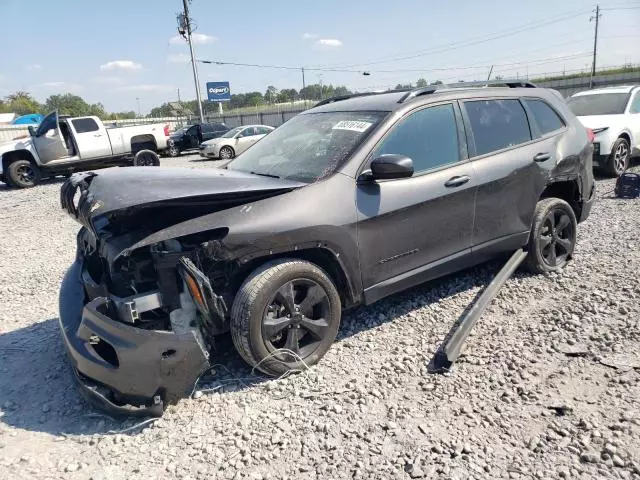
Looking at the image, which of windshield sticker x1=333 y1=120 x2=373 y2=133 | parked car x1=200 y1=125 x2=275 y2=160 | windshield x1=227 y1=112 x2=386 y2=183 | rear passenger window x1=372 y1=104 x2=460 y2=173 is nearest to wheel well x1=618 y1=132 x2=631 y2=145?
rear passenger window x1=372 y1=104 x2=460 y2=173

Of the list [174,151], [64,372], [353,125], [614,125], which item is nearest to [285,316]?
[353,125]

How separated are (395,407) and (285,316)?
2.85 feet

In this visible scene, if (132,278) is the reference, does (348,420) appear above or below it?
below

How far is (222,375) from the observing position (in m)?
3.15

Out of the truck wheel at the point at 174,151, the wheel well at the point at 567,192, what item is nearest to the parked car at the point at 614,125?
the wheel well at the point at 567,192

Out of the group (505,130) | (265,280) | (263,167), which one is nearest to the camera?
(265,280)

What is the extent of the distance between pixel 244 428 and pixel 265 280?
0.85 meters

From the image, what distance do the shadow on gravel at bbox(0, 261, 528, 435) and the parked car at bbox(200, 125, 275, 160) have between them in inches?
605

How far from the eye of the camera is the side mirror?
3.08 metres

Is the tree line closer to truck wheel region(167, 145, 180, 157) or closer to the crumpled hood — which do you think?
truck wheel region(167, 145, 180, 157)

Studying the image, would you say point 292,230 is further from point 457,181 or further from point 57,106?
point 57,106

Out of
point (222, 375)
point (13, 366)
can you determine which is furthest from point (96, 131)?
point (222, 375)

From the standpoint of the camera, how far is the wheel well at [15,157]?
13.1m

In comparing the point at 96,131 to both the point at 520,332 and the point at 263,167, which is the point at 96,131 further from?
the point at 520,332
